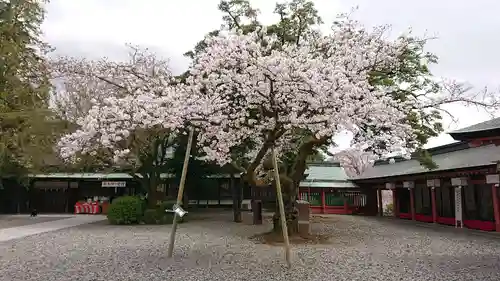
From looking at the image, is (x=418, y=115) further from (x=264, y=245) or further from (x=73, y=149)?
(x=73, y=149)

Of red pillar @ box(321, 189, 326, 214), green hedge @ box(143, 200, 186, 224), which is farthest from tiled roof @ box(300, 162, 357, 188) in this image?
green hedge @ box(143, 200, 186, 224)

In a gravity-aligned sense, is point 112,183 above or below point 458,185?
above

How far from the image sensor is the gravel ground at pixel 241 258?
7.80 m

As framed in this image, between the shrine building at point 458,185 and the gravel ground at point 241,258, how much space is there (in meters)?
2.19

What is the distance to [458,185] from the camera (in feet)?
53.9

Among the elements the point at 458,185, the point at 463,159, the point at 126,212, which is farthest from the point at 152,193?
the point at 463,159

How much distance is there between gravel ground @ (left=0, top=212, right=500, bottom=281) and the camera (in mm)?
7801

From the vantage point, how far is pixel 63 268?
8539 mm

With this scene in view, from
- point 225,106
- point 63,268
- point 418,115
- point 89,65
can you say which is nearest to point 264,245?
point 225,106

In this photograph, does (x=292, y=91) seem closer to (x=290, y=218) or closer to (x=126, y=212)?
(x=290, y=218)

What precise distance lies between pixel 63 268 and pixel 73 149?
280cm

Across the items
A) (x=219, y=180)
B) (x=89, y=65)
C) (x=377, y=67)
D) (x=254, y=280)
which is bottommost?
(x=254, y=280)

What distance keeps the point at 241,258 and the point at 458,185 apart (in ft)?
35.1

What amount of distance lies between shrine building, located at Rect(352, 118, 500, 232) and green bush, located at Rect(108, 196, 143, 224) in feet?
40.5
